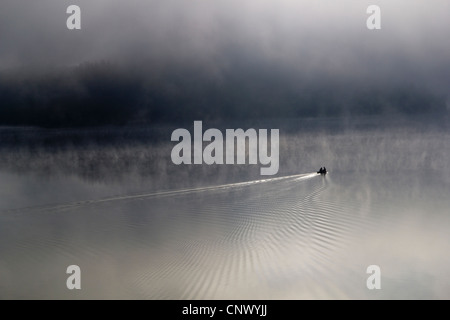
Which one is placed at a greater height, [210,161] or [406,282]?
[210,161]

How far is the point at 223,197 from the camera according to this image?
1670 cm

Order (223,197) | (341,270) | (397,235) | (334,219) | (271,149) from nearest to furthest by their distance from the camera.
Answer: (341,270) → (397,235) → (334,219) → (223,197) → (271,149)

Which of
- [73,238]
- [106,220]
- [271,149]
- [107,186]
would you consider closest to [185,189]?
[107,186]

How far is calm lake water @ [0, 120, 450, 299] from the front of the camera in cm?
901

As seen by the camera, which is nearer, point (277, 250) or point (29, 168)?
point (277, 250)

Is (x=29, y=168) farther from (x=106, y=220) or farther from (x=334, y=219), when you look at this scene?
(x=334, y=219)

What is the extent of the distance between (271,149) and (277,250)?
806 inches

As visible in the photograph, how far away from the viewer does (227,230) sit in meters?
12.6

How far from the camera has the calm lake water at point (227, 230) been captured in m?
9.01

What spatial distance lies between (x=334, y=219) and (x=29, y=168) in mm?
17830

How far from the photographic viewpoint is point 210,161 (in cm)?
2539

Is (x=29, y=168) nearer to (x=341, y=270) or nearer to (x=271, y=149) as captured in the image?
(x=271, y=149)

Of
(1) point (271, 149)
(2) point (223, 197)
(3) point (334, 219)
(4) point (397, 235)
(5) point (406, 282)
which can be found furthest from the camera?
(1) point (271, 149)
